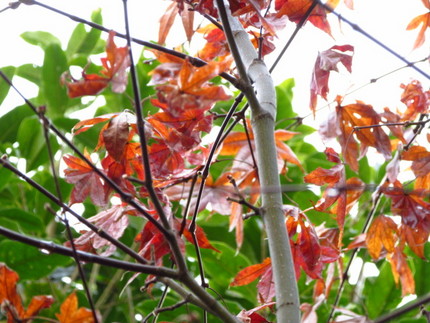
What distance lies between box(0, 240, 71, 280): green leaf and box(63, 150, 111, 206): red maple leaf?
1.90 ft

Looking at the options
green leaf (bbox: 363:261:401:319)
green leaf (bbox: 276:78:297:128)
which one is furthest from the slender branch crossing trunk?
green leaf (bbox: 276:78:297:128)

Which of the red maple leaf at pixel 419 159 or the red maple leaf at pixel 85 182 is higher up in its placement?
the red maple leaf at pixel 419 159

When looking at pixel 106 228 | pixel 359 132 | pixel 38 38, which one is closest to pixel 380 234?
pixel 359 132

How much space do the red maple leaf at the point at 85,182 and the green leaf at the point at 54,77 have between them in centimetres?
103

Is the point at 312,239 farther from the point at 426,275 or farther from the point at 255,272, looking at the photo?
the point at 426,275

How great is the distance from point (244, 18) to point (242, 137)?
18cm

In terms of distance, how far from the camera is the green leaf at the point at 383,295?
1336 millimetres

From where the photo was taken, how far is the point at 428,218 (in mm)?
813

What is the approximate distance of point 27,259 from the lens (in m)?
1.23

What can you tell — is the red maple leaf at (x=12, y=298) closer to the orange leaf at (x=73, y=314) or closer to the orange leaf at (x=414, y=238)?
the orange leaf at (x=73, y=314)

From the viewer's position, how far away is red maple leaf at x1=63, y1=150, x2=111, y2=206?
69 centimetres

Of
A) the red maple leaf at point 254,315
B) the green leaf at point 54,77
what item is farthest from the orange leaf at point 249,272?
the green leaf at point 54,77

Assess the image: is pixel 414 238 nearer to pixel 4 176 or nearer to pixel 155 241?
pixel 155 241

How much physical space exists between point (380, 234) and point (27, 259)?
2.58 ft
